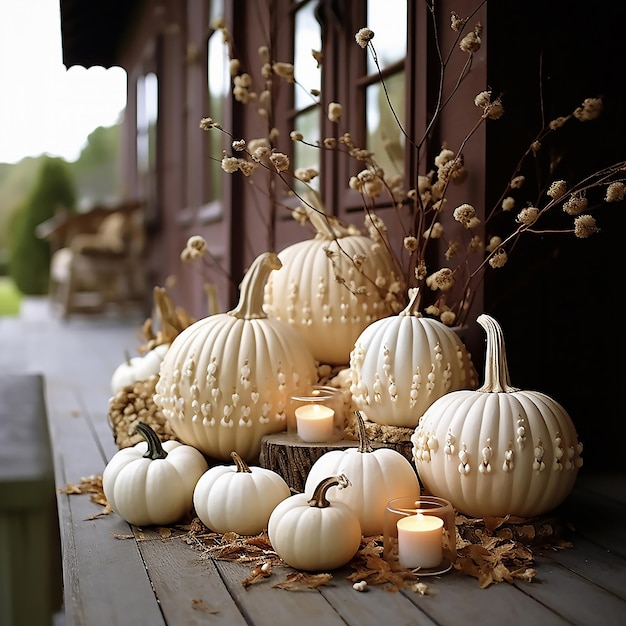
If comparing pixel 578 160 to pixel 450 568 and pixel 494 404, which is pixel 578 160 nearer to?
pixel 494 404

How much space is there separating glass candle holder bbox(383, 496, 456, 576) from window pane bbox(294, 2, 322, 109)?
74.3 inches

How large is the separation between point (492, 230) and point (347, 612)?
113 centimetres

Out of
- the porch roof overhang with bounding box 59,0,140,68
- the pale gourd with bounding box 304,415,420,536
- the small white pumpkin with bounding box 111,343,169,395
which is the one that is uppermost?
the porch roof overhang with bounding box 59,0,140,68

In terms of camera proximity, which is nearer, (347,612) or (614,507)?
(347,612)

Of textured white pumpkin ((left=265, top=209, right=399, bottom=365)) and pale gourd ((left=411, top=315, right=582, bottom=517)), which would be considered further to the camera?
textured white pumpkin ((left=265, top=209, right=399, bottom=365))

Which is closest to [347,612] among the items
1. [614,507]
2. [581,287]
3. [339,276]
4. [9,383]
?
[9,383]

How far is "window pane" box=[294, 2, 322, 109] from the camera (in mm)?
3156

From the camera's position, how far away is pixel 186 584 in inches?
60.4

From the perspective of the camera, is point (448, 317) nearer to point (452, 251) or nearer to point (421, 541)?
point (452, 251)

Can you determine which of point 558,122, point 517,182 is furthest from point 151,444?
point 558,122

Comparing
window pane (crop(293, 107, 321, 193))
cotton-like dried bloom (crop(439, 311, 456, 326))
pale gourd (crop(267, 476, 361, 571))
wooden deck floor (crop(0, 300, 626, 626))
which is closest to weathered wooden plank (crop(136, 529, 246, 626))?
wooden deck floor (crop(0, 300, 626, 626))

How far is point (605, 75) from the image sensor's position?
226cm

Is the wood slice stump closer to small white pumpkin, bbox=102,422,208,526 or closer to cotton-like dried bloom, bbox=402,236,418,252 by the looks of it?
small white pumpkin, bbox=102,422,208,526

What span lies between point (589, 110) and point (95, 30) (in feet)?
21.2
